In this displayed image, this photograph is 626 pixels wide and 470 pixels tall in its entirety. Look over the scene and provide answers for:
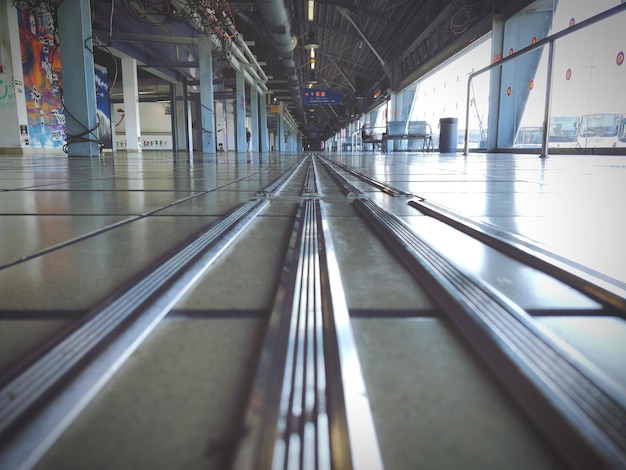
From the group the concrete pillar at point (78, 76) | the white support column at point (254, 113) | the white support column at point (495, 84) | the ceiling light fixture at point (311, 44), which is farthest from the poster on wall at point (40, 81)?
the white support column at point (495, 84)

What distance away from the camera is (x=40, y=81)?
12625 millimetres

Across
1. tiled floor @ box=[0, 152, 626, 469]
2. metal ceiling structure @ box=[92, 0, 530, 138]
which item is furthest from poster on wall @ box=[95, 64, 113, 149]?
tiled floor @ box=[0, 152, 626, 469]

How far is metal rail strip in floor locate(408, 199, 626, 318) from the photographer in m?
0.76

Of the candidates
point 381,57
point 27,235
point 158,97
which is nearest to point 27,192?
point 27,235

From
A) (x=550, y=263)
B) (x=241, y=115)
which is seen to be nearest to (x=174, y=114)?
(x=241, y=115)

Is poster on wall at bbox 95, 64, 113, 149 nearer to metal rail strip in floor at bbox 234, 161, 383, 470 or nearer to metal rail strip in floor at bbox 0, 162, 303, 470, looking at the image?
metal rail strip in floor at bbox 0, 162, 303, 470

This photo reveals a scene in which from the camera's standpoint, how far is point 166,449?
1.26 feet

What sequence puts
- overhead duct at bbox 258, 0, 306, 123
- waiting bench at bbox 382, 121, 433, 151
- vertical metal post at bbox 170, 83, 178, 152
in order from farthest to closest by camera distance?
vertical metal post at bbox 170, 83, 178, 152 → waiting bench at bbox 382, 121, 433, 151 → overhead duct at bbox 258, 0, 306, 123

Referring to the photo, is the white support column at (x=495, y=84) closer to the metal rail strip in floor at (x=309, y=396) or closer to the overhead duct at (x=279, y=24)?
the overhead duct at (x=279, y=24)

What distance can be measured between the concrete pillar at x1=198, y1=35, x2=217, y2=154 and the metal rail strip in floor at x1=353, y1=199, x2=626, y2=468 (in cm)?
1388

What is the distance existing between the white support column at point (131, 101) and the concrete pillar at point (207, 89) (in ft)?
13.6

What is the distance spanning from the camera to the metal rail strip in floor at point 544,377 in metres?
0.38

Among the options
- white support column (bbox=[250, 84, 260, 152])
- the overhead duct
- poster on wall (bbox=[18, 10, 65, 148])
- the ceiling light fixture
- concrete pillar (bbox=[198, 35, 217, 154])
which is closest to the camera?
the overhead duct

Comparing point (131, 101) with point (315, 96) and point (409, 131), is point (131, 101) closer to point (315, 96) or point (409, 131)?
point (315, 96)
